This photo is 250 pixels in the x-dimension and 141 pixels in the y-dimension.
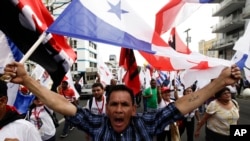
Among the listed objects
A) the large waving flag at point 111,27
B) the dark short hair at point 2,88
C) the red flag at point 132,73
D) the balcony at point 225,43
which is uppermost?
the balcony at point 225,43

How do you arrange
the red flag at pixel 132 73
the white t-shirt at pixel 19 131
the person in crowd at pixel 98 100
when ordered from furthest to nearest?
the person in crowd at pixel 98 100 < the red flag at pixel 132 73 < the white t-shirt at pixel 19 131

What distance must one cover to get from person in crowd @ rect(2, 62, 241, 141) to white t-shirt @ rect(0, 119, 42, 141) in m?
0.25

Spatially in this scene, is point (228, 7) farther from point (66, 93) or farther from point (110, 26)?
point (110, 26)

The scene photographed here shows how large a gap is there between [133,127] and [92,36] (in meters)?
0.98

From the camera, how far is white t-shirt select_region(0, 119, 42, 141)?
2.87 meters

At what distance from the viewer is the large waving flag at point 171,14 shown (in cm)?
514

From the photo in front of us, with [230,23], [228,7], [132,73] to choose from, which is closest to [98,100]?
[132,73]

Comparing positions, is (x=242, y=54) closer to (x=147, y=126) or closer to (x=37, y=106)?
(x=37, y=106)

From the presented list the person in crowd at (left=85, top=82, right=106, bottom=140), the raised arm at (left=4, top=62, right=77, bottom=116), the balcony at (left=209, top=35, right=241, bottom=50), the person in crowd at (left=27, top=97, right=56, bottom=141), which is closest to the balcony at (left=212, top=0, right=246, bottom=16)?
the balcony at (left=209, top=35, right=241, bottom=50)

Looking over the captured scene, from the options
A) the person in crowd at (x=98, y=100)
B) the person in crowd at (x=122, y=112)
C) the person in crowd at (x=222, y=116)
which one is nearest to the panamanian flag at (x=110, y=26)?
the person in crowd at (x=122, y=112)

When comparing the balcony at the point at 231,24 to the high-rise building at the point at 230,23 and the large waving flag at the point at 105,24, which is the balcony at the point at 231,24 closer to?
the high-rise building at the point at 230,23

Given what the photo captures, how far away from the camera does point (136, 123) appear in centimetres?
288

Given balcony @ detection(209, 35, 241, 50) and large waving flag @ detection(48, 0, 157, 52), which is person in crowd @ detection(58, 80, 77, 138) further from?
balcony @ detection(209, 35, 241, 50)

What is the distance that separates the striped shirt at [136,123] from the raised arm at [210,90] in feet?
0.25
